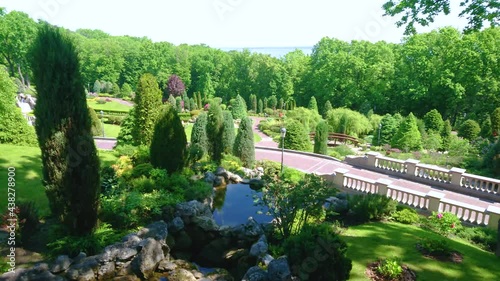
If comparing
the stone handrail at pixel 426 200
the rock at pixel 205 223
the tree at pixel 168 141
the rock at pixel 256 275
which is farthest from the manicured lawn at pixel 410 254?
the tree at pixel 168 141

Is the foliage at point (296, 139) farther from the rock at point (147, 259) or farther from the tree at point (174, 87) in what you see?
the tree at point (174, 87)

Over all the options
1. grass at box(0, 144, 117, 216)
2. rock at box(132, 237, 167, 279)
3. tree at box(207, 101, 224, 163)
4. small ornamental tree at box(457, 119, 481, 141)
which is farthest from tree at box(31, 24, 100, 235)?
small ornamental tree at box(457, 119, 481, 141)

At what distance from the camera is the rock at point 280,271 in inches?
240

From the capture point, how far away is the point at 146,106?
49.8 ft

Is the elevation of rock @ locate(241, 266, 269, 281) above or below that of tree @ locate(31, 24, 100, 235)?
below

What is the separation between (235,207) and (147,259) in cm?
513

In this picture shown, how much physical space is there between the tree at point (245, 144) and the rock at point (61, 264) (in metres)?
11.4

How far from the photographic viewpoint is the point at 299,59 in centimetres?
5778

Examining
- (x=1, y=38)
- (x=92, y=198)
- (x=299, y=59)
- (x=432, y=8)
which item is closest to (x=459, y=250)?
(x=432, y=8)

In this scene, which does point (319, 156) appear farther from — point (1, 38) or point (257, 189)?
point (1, 38)

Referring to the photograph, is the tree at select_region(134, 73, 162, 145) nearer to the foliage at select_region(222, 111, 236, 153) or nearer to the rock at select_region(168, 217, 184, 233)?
the foliage at select_region(222, 111, 236, 153)

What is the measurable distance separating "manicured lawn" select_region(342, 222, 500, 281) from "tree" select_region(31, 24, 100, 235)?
21.4 feet

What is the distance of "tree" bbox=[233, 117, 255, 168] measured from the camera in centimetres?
1758

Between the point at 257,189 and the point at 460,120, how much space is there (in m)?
34.6
